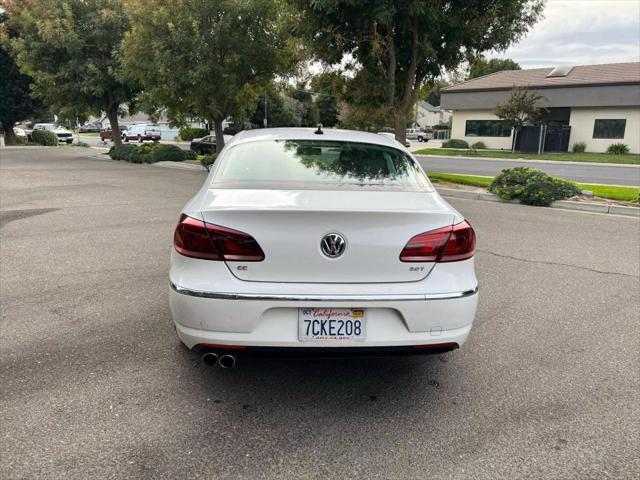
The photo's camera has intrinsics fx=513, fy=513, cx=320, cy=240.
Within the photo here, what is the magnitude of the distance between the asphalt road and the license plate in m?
0.55

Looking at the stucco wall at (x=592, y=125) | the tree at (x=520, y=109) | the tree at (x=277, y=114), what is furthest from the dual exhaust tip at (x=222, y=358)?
the tree at (x=277, y=114)

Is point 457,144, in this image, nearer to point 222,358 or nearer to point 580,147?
point 580,147

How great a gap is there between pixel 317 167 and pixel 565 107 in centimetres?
3774

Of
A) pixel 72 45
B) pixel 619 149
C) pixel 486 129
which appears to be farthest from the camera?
pixel 486 129

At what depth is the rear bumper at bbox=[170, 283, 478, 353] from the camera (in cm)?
274

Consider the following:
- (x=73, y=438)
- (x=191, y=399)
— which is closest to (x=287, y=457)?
(x=191, y=399)

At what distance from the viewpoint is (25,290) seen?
16.7 ft

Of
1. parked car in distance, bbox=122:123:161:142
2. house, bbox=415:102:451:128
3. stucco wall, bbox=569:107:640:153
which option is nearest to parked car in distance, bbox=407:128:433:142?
stucco wall, bbox=569:107:640:153

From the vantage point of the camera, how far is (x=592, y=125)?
116ft

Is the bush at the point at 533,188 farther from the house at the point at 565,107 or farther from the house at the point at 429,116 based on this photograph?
the house at the point at 429,116

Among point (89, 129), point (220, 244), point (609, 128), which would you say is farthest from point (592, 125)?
point (89, 129)

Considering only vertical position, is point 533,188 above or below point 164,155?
below

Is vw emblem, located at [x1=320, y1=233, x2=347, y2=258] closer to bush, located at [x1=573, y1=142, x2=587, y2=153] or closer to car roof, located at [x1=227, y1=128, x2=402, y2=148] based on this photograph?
car roof, located at [x1=227, y1=128, x2=402, y2=148]

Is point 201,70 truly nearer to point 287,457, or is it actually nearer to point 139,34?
point 139,34
